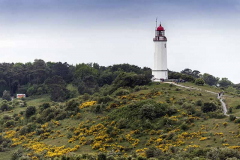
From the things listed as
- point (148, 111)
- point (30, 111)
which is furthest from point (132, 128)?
point (30, 111)

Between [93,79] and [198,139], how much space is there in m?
67.3

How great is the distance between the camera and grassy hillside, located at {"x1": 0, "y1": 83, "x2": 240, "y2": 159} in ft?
99.9

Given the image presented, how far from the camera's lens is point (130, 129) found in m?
39.4

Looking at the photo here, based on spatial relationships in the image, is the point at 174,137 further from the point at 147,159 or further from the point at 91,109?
the point at 91,109

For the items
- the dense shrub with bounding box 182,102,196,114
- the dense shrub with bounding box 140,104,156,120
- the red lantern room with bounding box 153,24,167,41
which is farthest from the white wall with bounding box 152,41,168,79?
the dense shrub with bounding box 140,104,156,120

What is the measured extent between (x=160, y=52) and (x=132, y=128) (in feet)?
92.2

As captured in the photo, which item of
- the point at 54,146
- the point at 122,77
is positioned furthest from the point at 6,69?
the point at 54,146

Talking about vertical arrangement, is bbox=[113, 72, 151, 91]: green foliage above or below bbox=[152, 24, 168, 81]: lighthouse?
below

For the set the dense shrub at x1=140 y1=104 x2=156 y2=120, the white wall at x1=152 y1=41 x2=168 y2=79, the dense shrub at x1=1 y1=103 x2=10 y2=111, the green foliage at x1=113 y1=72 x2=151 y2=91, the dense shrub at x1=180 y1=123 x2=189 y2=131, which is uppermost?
the white wall at x1=152 y1=41 x2=168 y2=79

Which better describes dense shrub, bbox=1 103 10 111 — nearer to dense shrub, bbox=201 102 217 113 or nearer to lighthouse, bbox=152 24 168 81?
lighthouse, bbox=152 24 168 81

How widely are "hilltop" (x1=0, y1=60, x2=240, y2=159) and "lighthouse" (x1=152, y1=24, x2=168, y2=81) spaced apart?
3254mm

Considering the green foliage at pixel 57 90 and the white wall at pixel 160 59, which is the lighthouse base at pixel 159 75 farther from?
the green foliage at pixel 57 90

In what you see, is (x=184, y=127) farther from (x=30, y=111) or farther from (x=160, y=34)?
(x=30, y=111)

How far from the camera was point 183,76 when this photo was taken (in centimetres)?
7212
